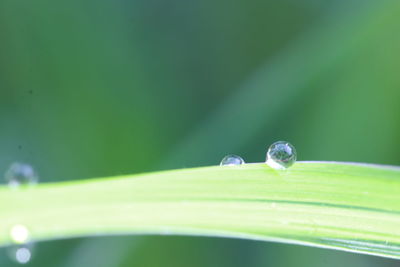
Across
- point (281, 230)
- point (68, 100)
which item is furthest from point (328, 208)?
point (68, 100)

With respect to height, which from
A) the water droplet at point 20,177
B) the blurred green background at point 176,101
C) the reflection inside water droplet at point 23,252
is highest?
the blurred green background at point 176,101

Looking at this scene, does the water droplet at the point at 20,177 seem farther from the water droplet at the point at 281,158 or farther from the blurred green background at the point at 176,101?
the blurred green background at the point at 176,101

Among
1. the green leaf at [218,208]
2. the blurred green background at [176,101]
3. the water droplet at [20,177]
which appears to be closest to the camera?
the green leaf at [218,208]

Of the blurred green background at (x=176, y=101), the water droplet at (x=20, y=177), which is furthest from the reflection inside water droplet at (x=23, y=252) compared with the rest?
the blurred green background at (x=176, y=101)

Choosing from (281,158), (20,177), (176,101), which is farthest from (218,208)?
(176,101)

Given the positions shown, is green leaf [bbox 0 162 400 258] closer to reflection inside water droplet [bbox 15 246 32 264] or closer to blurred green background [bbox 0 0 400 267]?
reflection inside water droplet [bbox 15 246 32 264]

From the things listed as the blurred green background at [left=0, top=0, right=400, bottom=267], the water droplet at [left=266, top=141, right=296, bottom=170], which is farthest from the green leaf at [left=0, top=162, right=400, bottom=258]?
the blurred green background at [left=0, top=0, right=400, bottom=267]
